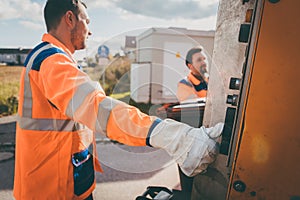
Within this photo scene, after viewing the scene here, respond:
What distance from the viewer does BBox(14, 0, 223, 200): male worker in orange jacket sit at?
0.97m

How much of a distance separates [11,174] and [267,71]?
4.29 metres

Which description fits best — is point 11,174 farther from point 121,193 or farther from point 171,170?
point 171,170

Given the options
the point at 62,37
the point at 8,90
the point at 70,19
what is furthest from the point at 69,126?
the point at 8,90

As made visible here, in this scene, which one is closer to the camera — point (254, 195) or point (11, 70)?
point (254, 195)

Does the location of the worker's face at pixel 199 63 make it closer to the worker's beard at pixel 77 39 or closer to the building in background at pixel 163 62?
the worker's beard at pixel 77 39

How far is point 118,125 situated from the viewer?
3.17ft

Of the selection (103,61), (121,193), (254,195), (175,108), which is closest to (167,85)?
(103,61)

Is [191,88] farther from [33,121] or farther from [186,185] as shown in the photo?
[33,121]

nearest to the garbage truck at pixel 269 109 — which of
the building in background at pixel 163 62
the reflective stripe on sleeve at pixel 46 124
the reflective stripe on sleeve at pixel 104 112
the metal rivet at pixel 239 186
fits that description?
the metal rivet at pixel 239 186

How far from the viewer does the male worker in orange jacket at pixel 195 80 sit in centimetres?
312

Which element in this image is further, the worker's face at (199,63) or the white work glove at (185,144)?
the worker's face at (199,63)

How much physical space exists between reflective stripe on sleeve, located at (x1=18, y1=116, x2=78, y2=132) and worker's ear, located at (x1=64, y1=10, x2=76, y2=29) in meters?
0.62

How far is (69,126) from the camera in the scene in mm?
1333

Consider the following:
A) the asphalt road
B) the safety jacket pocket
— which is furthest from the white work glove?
the asphalt road
